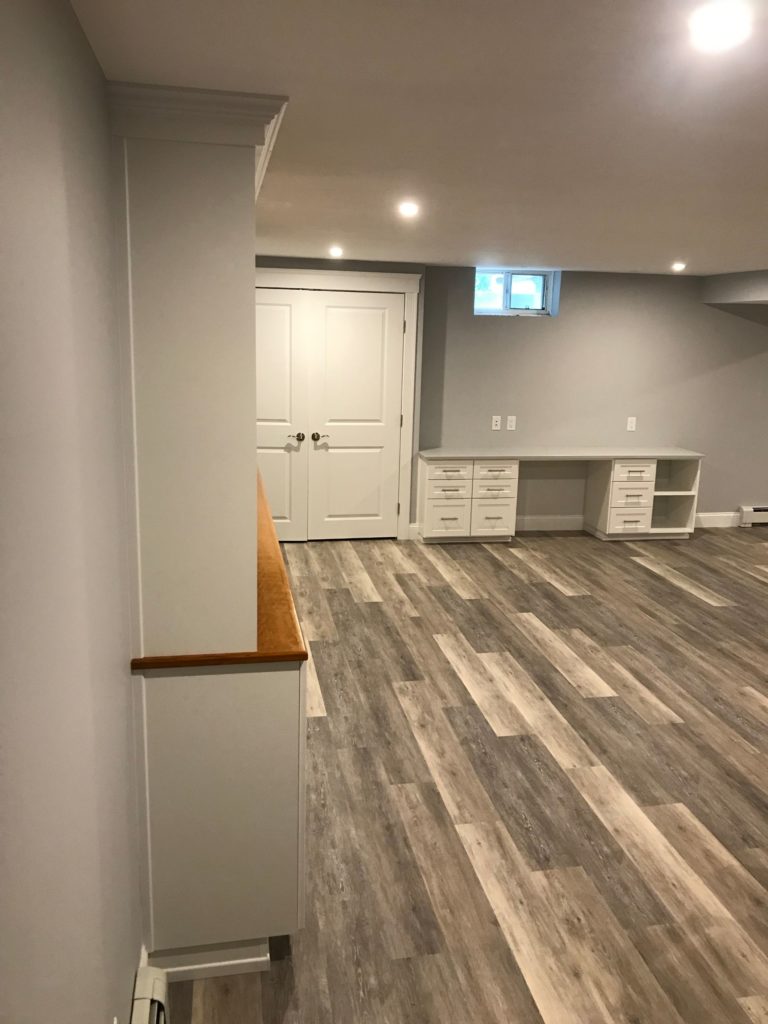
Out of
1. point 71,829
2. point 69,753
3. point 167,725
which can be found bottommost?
point 167,725

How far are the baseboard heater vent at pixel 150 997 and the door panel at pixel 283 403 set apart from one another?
15.1ft

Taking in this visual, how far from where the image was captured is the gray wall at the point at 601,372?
22.2 feet

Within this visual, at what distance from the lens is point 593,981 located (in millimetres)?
2217

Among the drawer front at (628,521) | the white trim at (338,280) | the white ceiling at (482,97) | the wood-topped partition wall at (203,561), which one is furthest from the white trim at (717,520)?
the wood-topped partition wall at (203,561)

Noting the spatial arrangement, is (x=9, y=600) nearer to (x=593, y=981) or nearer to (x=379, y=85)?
(x=379, y=85)

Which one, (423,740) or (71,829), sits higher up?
(71,829)

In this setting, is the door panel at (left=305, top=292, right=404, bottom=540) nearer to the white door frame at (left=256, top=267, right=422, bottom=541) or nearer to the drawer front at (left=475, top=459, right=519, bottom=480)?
the white door frame at (left=256, top=267, right=422, bottom=541)

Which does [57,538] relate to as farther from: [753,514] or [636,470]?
[753,514]

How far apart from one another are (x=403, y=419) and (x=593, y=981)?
480 cm

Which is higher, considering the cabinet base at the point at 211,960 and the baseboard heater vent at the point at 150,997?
the baseboard heater vent at the point at 150,997

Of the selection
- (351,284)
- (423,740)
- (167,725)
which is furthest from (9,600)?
(351,284)

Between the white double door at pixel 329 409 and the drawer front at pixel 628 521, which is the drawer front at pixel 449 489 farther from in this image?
the drawer front at pixel 628 521

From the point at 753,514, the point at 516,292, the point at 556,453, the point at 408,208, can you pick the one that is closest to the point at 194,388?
the point at 408,208

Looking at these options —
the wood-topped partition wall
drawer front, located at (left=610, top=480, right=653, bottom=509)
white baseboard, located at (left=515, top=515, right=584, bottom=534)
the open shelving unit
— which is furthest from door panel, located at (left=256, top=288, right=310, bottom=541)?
the wood-topped partition wall
